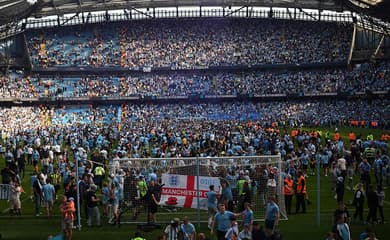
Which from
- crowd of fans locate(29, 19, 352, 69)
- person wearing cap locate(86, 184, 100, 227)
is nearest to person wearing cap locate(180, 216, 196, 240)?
person wearing cap locate(86, 184, 100, 227)

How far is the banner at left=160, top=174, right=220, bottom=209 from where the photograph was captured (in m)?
14.0

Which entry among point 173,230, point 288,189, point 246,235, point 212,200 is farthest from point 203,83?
point 246,235

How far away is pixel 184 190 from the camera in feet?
46.4

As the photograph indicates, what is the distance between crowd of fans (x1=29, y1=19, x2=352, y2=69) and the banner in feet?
157

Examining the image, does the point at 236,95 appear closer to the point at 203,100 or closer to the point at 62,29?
the point at 203,100

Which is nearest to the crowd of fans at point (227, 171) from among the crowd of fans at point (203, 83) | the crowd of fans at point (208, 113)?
the crowd of fans at point (208, 113)

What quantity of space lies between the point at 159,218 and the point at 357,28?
55.5 m

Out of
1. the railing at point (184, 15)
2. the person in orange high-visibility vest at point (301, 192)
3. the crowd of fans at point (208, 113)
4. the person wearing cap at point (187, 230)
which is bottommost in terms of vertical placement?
the crowd of fans at point (208, 113)

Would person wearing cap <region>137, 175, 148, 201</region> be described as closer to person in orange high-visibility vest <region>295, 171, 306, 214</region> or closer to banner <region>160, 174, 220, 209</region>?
banner <region>160, 174, 220, 209</region>

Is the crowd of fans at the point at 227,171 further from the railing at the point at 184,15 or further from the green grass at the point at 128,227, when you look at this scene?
the railing at the point at 184,15

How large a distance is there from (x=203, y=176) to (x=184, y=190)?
0.68 metres

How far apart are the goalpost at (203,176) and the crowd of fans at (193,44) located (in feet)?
154

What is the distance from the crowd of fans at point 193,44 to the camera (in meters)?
62.5

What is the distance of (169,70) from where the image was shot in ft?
203
